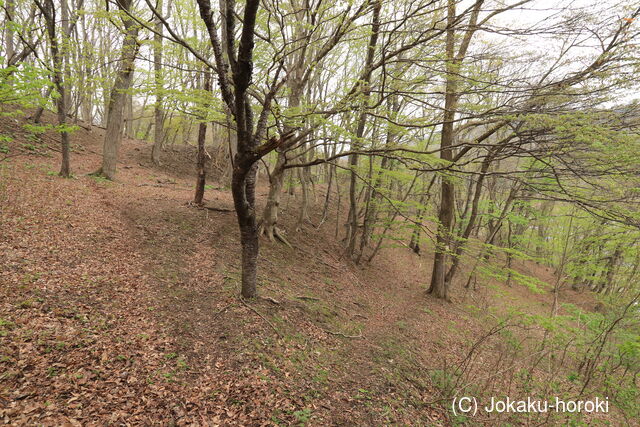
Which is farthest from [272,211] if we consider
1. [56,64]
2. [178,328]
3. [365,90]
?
[56,64]

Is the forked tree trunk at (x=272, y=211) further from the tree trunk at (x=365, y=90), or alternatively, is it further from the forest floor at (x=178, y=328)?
the tree trunk at (x=365, y=90)

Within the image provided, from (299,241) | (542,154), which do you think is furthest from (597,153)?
(299,241)

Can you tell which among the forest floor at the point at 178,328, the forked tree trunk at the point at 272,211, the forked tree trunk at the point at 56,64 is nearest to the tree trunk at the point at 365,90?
the forked tree trunk at the point at 272,211

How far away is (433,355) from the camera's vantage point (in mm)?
6551

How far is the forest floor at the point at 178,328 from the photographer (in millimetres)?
3246

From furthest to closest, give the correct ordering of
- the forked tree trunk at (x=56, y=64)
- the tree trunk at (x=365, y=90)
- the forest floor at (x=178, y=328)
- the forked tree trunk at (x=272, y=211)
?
the forked tree trunk at (x=272, y=211) → the forked tree trunk at (x=56, y=64) → the tree trunk at (x=365, y=90) → the forest floor at (x=178, y=328)

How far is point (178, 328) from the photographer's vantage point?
448 centimetres

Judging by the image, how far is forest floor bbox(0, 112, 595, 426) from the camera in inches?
128

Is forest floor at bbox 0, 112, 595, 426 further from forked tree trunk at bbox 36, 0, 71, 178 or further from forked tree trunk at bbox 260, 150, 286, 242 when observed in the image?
forked tree trunk at bbox 36, 0, 71, 178

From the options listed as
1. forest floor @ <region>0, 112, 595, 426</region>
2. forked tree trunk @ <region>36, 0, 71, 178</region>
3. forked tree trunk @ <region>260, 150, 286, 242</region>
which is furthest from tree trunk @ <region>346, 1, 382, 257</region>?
forked tree trunk @ <region>36, 0, 71, 178</region>

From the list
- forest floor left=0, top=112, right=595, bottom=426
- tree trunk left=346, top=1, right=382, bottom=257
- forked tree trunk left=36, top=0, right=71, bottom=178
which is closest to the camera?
forest floor left=0, top=112, right=595, bottom=426

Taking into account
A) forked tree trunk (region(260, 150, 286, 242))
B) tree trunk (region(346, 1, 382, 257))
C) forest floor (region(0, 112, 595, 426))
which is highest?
tree trunk (region(346, 1, 382, 257))

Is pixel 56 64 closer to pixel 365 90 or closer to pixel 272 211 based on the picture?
pixel 272 211

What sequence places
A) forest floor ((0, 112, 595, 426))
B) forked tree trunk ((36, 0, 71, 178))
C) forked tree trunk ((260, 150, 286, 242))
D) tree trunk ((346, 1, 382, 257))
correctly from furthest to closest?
1. forked tree trunk ((260, 150, 286, 242))
2. forked tree trunk ((36, 0, 71, 178))
3. tree trunk ((346, 1, 382, 257))
4. forest floor ((0, 112, 595, 426))
